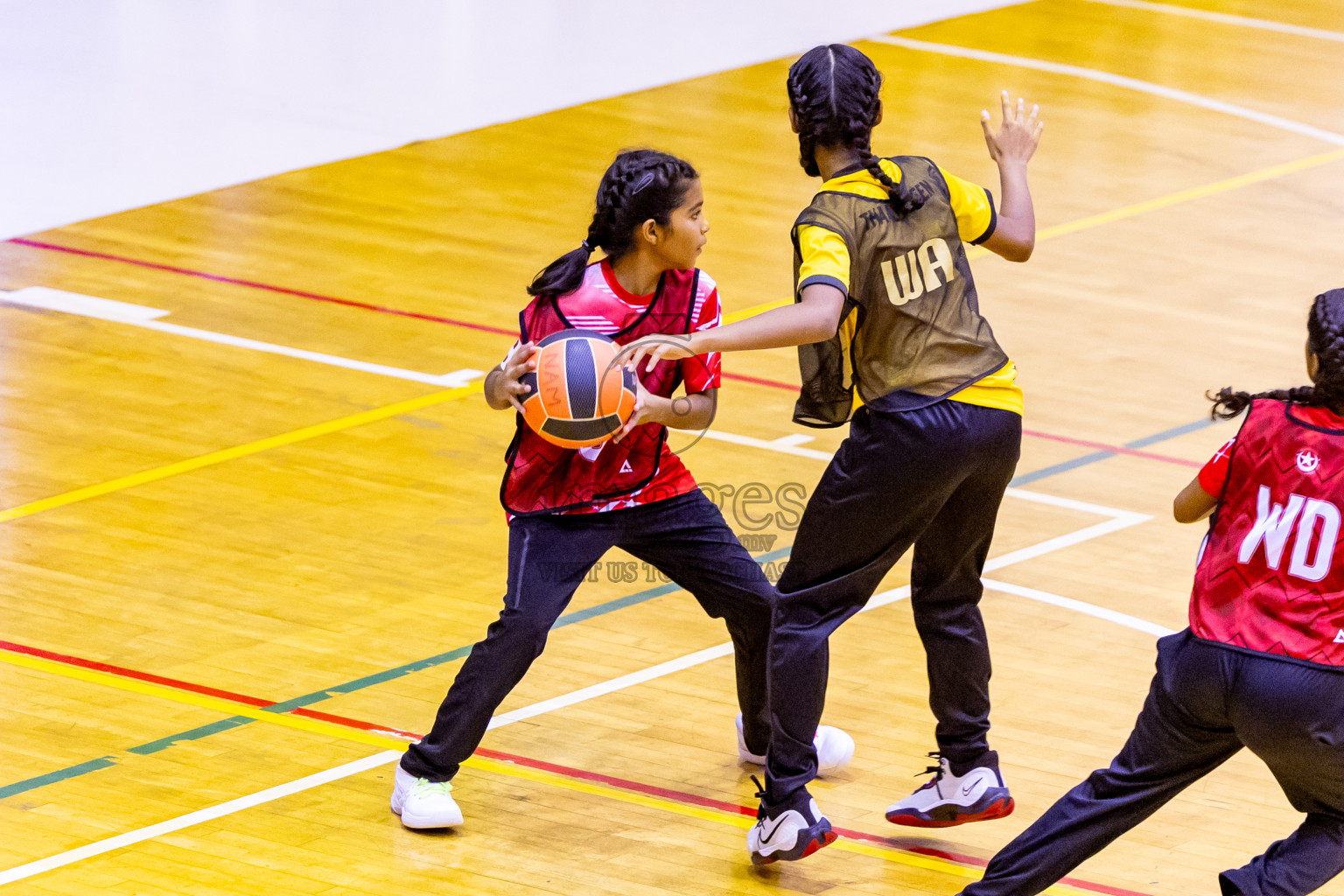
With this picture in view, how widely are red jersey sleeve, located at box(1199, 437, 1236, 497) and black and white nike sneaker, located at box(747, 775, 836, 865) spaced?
53.4 inches

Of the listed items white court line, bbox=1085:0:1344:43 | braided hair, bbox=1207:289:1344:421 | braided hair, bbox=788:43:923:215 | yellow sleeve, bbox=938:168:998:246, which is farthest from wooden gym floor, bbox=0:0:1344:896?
white court line, bbox=1085:0:1344:43

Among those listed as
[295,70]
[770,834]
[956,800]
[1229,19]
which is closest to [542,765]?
[770,834]

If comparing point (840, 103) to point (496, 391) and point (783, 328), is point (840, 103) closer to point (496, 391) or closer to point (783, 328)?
point (783, 328)

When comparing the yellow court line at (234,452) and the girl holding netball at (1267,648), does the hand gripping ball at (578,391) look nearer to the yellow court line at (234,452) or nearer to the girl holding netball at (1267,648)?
the girl holding netball at (1267,648)

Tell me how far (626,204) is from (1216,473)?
5.42 feet

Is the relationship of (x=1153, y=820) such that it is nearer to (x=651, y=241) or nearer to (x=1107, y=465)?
(x=651, y=241)

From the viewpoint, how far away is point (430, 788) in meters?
5.54

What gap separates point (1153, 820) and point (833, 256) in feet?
6.53

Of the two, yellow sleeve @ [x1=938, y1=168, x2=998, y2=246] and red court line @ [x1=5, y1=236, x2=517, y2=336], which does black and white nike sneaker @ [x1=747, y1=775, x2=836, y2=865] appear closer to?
yellow sleeve @ [x1=938, y1=168, x2=998, y2=246]

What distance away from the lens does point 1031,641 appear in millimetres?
7059

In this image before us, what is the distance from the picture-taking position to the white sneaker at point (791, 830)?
A: 5219 mm

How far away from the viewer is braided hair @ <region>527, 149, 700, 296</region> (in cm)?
528

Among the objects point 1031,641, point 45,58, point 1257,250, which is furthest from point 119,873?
point 45,58

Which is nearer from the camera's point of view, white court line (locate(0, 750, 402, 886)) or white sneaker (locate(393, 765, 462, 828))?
white court line (locate(0, 750, 402, 886))
